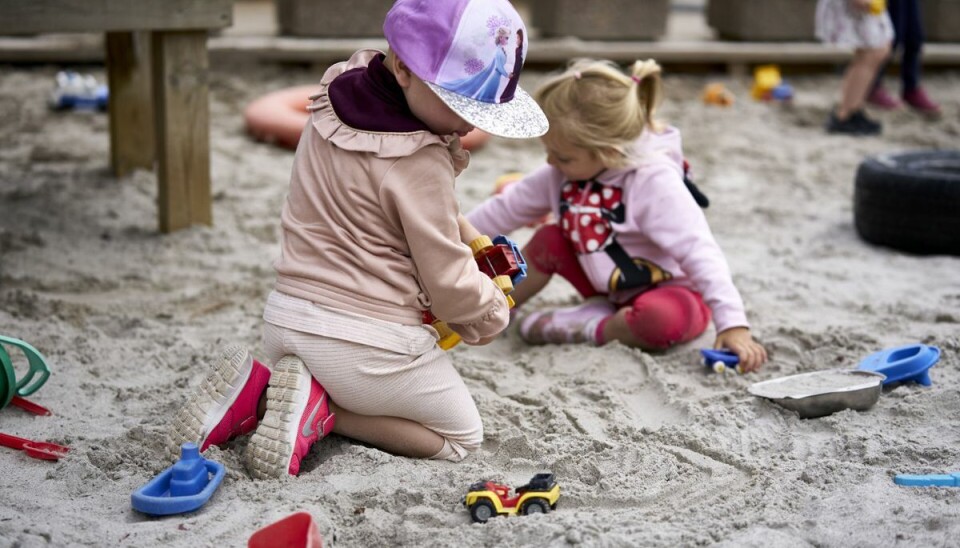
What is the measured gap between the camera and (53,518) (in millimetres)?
1953

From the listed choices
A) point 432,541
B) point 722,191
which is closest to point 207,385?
point 432,541

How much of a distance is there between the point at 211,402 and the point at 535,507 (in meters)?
0.73

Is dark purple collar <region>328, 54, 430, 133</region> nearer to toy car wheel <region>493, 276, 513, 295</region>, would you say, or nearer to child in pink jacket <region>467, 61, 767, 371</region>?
toy car wheel <region>493, 276, 513, 295</region>

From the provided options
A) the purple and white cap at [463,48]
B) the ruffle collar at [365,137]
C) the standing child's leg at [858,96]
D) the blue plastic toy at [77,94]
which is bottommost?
the blue plastic toy at [77,94]

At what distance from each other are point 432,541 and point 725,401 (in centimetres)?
104

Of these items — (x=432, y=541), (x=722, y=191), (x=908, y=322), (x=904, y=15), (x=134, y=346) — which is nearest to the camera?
(x=432, y=541)

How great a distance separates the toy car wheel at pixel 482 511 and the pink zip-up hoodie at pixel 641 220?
115 cm

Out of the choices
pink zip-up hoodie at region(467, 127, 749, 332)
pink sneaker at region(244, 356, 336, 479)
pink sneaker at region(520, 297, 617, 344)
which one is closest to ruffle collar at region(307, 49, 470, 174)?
pink sneaker at region(244, 356, 336, 479)

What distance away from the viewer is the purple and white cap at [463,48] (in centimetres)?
201

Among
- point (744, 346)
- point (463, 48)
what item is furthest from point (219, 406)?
point (744, 346)

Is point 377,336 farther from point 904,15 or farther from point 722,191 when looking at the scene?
point 904,15

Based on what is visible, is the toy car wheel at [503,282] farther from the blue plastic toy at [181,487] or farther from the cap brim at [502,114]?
the blue plastic toy at [181,487]

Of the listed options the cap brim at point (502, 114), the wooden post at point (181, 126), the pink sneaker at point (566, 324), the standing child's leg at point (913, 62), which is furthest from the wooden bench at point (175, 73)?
the standing child's leg at point (913, 62)

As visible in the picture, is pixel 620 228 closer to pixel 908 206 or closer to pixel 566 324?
pixel 566 324
